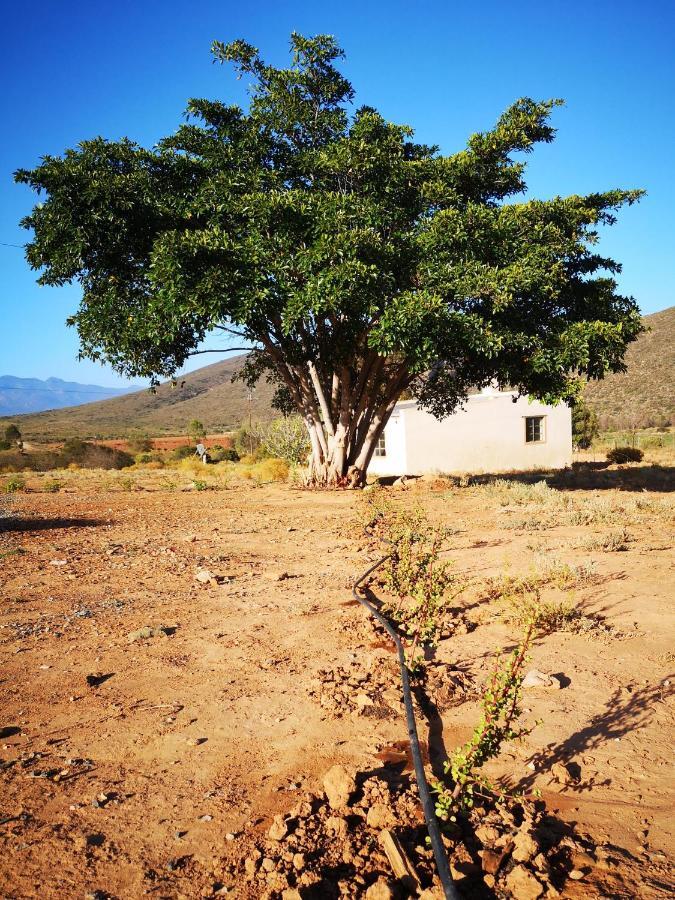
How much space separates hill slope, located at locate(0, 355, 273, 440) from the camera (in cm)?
7700

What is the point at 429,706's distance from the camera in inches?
149

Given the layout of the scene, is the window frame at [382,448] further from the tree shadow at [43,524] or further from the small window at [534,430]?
the tree shadow at [43,524]

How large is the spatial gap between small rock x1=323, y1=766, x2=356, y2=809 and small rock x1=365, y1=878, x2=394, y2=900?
22.4 inches

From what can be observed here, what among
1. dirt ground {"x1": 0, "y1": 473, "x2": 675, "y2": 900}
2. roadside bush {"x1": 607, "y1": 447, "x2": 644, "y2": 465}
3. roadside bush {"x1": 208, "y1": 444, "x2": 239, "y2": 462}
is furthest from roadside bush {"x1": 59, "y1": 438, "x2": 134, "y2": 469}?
dirt ground {"x1": 0, "y1": 473, "x2": 675, "y2": 900}

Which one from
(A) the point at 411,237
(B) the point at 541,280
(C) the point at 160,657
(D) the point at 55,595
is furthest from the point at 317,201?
(C) the point at 160,657

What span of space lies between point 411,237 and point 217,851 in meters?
11.2

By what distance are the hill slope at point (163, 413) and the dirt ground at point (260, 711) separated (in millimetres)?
64421

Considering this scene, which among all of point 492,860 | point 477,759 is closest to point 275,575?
point 477,759

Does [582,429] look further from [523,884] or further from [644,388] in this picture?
[523,884]

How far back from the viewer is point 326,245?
11.0 m

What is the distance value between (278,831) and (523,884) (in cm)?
96

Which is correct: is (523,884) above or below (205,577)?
below

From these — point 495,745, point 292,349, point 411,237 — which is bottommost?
point 495,745

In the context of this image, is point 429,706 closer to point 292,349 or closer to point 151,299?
point 151,299
